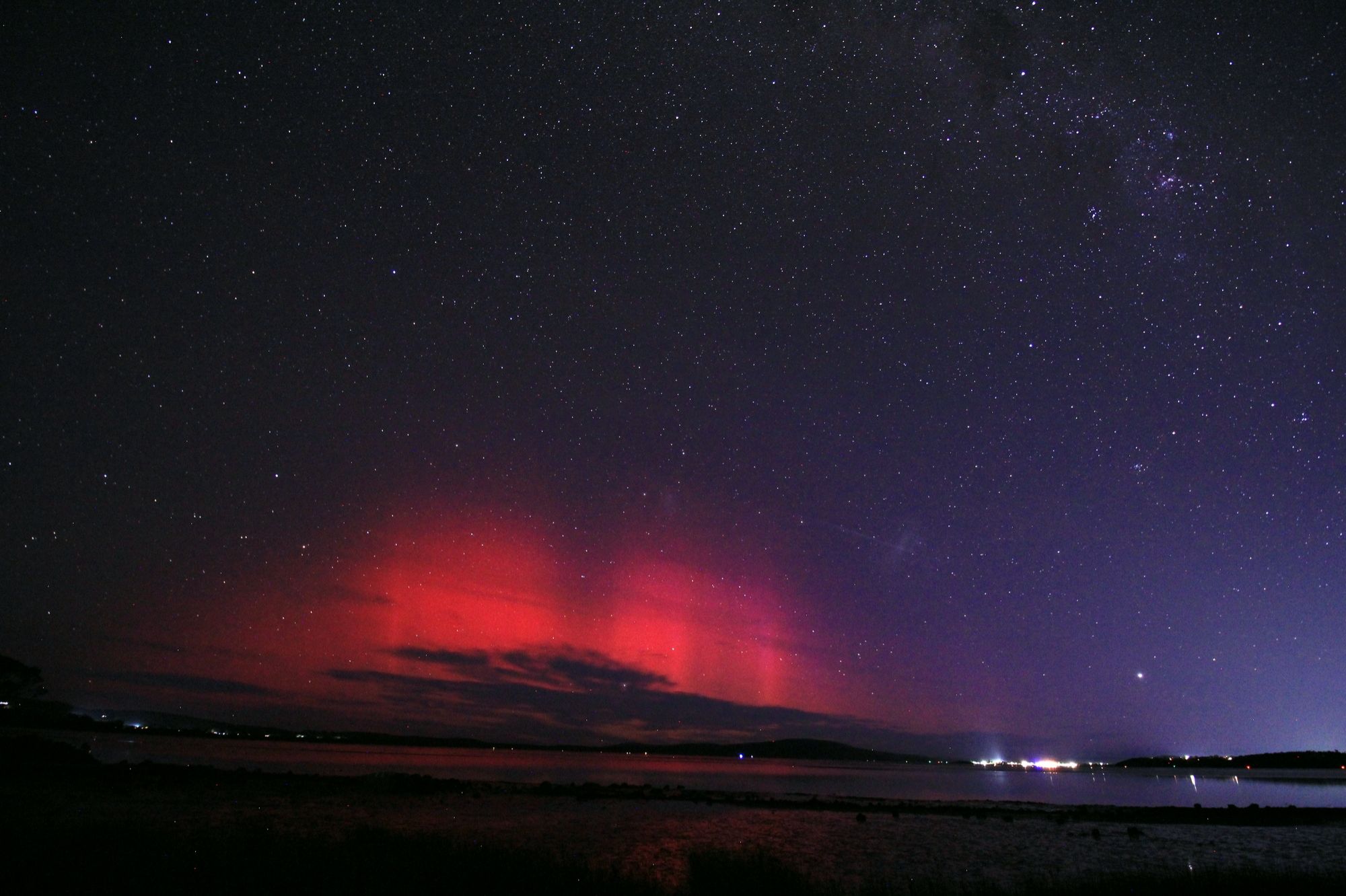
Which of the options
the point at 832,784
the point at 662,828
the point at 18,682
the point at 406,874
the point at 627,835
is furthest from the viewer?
the point at 832,784

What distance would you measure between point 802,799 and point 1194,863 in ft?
99.9

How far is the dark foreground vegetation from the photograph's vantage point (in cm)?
1496

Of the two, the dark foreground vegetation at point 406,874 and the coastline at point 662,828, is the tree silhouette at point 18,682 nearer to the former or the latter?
the coastline at point 662,828

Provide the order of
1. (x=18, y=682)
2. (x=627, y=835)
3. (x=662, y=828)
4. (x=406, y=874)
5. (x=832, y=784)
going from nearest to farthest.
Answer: (x=406, y=874), (x=627, y=835), (x=662, y=828), (x=18, y=682), (x=832, y=784)

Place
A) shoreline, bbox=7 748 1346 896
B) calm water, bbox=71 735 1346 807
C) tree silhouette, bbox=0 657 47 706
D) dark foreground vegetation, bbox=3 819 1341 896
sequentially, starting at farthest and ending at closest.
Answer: tree silhouette, bbox=0 657 47 706
calm water, bbox=71 735 1346 807
shoreline, bbox=7 748 1346 896
dark foreground vegetation, bbox=3 819 1341 896

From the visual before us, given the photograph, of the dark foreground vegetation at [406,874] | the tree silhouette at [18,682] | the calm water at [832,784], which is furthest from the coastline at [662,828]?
the tree silhouette at [18,682]

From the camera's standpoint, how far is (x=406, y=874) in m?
16.4

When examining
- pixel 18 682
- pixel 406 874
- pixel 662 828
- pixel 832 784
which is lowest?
pixel 832 784

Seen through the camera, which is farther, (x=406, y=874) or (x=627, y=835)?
(x=627, y=835)

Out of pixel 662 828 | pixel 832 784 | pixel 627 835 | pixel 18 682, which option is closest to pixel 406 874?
pixel 627 835

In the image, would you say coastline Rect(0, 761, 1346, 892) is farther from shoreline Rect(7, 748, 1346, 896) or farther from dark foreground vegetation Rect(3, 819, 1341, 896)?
dark foreground vegetation Rect(3, 819, 1341, 896)

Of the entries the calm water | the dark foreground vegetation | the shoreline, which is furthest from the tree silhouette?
the dark foreground vegetation

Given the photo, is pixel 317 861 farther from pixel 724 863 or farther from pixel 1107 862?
pixel 1107 862

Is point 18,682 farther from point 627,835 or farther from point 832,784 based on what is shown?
point 832,784
